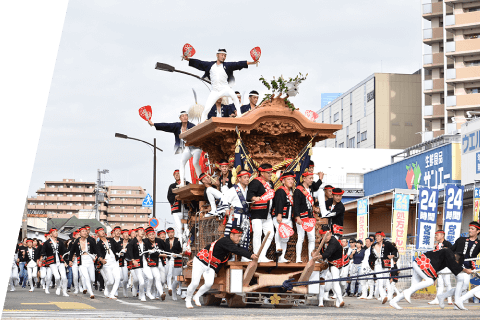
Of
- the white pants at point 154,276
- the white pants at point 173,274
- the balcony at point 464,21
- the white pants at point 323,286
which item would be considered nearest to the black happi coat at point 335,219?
the white pants at point 323,286

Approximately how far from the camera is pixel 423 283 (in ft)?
43.0

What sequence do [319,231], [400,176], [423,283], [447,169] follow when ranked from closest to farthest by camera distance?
[423,283] < [319,231] < [447,169] < [400,176]

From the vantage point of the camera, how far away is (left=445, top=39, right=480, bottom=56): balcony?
54.3 meters

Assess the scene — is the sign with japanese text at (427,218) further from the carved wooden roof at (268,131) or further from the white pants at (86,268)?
the white pants at (86,268)

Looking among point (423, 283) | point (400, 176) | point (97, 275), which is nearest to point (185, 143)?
point (423, 283)

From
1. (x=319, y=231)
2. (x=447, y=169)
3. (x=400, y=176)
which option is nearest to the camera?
(x=319, y=231)

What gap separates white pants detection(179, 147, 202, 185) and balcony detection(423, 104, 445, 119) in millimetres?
44910

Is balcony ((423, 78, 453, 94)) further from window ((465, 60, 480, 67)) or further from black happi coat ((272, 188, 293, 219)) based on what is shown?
black happi coat ((272, 188, 293, 219))

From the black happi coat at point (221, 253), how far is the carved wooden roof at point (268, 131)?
6.91 ft

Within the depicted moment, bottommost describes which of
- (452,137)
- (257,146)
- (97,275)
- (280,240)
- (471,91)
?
(97,275)

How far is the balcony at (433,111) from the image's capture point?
58.4 m

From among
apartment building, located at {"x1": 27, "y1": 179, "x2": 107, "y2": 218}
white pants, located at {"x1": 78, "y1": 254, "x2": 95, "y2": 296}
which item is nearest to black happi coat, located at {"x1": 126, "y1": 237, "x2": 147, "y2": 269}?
white pants, located at {"x1": 78, "y1": 254, "x2": 95, "y2": 296}

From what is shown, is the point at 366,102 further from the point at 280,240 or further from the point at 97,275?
the point at 280,240

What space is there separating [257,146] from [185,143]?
7.50 ft
